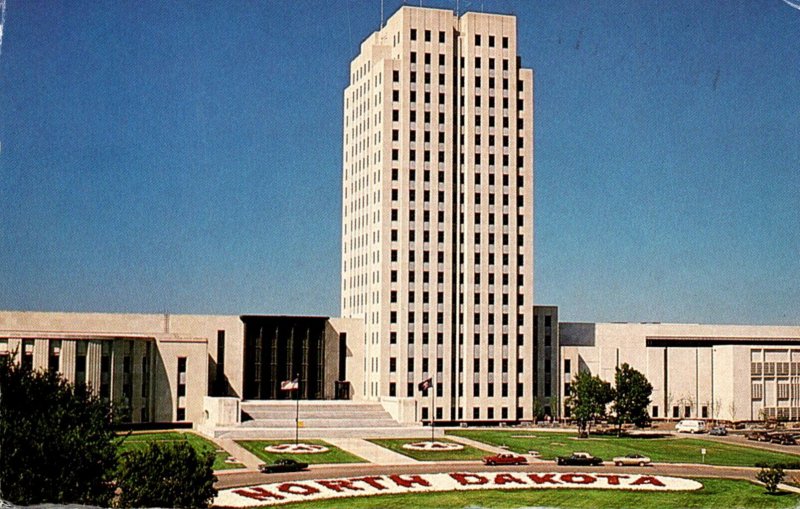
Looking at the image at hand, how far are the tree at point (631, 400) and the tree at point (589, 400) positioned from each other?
0.71 meters

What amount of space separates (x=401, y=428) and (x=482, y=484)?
23249 millimetres

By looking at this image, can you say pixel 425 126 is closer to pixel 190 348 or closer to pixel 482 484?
pixel 190 348

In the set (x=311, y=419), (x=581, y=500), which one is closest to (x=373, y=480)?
(x=581, y=500)

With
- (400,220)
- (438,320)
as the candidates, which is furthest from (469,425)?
(400,220)

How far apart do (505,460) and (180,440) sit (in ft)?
50.8

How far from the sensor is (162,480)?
32125 millimetres

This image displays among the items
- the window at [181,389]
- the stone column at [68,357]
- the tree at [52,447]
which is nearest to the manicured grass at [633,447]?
the window at [181,389]

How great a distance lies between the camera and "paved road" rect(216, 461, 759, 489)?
44.5 m

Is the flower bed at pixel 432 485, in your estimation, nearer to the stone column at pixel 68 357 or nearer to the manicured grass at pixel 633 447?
the manicured grass at pixel 633 447

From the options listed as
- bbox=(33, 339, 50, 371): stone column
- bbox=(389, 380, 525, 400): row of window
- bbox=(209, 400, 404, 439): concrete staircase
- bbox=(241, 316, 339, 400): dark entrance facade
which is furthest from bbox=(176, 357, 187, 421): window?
bbox=(389, 380, 525, 400): row of window

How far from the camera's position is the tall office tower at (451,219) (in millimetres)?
77250

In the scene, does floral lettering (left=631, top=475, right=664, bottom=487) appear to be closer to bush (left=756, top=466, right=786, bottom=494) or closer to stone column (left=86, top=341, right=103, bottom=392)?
bush (left=756, top=466, right=786, bottom=494)

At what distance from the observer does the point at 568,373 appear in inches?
3270

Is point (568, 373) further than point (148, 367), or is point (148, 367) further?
point (568, 373)
